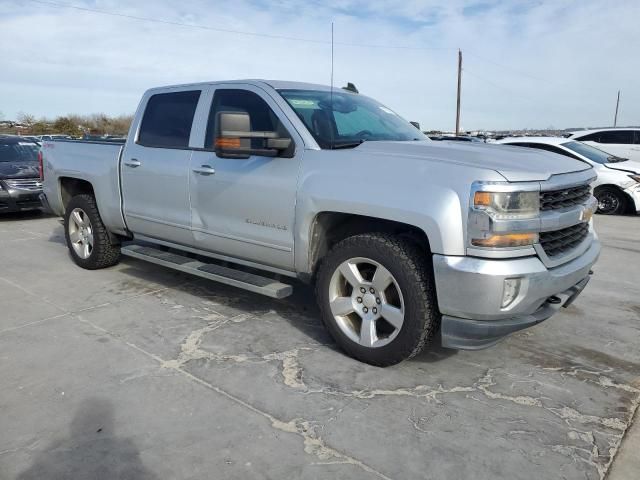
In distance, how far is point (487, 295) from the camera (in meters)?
2.88

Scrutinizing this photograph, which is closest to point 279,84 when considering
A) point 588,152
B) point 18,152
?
point 18,152

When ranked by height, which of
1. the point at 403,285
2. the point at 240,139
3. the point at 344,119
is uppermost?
the point at 344,119

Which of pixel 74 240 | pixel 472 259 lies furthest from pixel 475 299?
pixel 74 240

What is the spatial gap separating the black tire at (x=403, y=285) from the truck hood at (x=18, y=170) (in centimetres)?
851

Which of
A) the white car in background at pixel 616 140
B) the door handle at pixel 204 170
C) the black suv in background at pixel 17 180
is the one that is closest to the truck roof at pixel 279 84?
the door handle at pixel 204 170

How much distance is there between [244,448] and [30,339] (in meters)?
2.29

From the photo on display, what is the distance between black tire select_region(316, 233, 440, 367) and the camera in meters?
3.14

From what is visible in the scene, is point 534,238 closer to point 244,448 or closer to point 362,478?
point 362,478

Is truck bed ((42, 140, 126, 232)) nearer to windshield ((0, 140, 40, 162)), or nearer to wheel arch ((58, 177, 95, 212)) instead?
wheel arch ((58, 177, 95, 212))

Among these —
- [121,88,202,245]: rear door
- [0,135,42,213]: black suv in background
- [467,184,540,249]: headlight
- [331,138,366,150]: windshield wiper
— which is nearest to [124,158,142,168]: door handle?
[121,88,202,245]: rear door

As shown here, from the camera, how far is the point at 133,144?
16.9ft

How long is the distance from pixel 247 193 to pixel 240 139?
1.86 ft

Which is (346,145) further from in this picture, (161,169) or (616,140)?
(616,140)

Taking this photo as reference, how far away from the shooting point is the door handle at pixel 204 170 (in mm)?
4242
